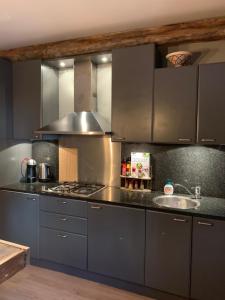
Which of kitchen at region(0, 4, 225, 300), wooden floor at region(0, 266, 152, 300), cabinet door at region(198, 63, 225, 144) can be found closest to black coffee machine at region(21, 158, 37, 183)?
kitchen at region(0, 4, 225, 300)

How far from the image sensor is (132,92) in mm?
2492

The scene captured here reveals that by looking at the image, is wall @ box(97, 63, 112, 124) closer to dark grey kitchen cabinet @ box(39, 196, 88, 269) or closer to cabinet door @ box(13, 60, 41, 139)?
cabinet door @ box(13, 60, 41, 139)

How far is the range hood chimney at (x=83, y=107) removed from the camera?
2674 mm

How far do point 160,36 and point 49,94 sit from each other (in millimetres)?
1497

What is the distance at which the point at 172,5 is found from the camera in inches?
78.5

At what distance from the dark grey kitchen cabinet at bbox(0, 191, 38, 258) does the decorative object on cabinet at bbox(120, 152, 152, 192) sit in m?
1.04

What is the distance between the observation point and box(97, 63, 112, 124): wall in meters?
2.88

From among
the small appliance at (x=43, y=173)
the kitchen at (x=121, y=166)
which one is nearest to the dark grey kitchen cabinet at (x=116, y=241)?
the kitchen at (x=121, y=166)

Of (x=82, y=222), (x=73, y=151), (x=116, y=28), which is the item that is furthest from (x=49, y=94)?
(x=82, y=222)

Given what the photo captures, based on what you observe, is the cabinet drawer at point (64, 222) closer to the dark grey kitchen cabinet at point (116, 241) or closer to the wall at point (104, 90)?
the dark grey kitchen cabinet at point (116, 241)

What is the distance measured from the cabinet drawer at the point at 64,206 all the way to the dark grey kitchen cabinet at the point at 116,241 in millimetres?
90

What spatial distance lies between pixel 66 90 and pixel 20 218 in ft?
5.46

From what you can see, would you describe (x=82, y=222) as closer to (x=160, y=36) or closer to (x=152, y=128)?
(x=152, y=128)

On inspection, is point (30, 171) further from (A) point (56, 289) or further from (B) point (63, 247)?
(A) point (56, 289)
